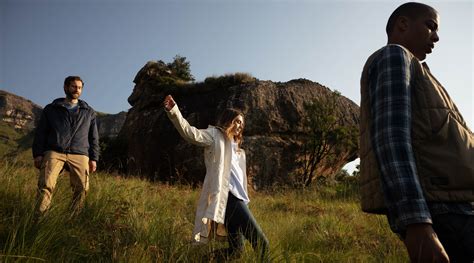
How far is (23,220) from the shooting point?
3.21 metres

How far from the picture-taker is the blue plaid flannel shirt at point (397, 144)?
1495 millimetres

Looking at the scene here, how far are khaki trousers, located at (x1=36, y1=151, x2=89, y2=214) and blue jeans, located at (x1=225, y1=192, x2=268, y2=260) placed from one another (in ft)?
5.75

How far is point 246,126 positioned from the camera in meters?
12.3

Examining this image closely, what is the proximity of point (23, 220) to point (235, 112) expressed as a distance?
7.62ft

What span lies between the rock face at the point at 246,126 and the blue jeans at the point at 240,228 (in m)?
7.66

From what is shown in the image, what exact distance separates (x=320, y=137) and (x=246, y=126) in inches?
109

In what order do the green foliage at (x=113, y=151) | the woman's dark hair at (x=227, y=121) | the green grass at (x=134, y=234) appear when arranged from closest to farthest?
the green grass at (x=134, y=234)
the woman's dark hair at (x=227, y=121)
the green foliage at (x=113, y=151)

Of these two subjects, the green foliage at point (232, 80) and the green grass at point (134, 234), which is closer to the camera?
the green grass at point (134, 234)

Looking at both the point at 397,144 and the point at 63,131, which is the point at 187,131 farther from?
the point at 397,144

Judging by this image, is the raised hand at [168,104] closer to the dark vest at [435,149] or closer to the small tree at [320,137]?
the dark vest at [435,149]

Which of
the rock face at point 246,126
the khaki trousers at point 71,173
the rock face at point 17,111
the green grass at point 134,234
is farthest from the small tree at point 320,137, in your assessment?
the rock face at point 17,111

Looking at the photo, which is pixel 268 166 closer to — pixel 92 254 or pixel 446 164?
pixel 92 254

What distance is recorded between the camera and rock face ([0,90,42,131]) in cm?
11301

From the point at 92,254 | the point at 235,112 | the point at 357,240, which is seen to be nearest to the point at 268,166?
the point at 357,240
